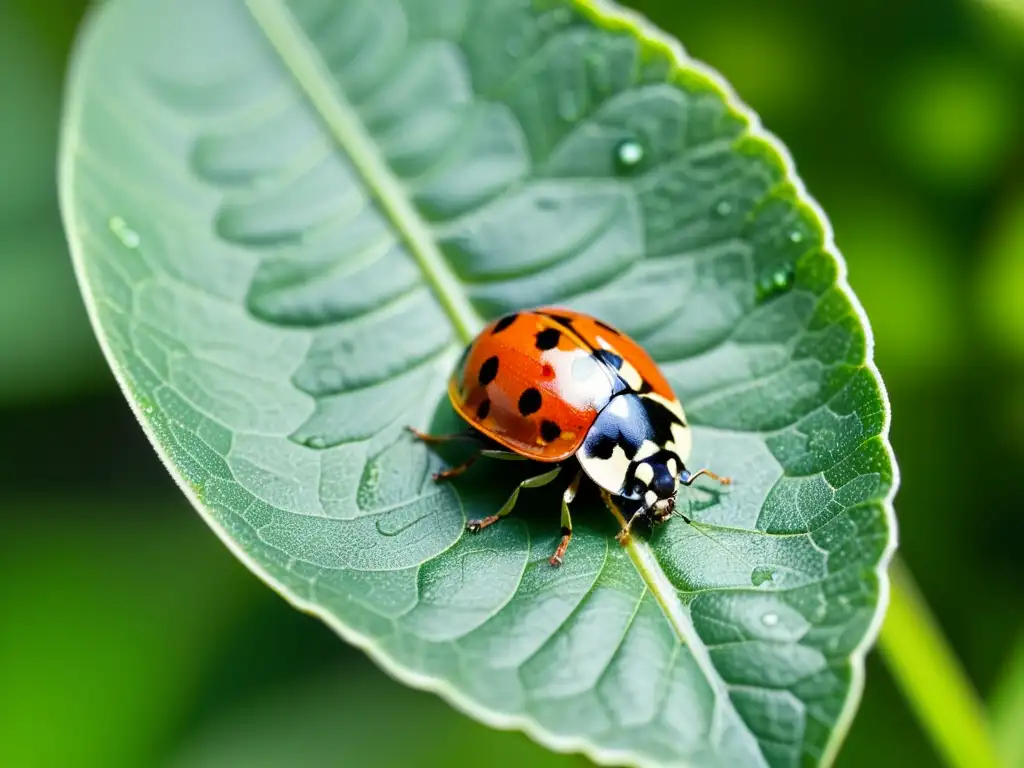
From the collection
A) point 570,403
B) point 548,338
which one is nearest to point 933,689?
point 570,403

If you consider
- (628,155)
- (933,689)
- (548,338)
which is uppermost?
(628,155)

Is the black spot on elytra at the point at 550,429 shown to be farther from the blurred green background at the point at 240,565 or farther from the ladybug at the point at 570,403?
the blurred green background at the point at 240,565

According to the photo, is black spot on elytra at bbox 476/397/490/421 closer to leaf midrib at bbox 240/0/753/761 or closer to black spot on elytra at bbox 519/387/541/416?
black spot on elytra at bbox 519/387/541/416

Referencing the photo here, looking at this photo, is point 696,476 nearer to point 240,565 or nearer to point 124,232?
point 124,232

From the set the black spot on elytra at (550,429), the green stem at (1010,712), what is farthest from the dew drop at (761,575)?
the green stem at (1010,712)

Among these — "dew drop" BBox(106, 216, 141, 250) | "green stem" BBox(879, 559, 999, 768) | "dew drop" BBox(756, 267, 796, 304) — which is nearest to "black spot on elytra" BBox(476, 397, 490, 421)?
"dew drop" BBox(756, 267, 796, 304)
